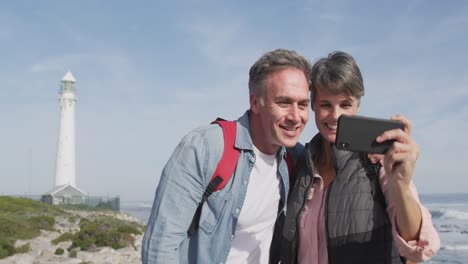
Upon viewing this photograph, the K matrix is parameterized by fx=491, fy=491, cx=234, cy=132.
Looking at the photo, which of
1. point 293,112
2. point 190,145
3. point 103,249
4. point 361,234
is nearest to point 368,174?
point 361,234

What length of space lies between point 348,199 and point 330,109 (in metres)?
0.60

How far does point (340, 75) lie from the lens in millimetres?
2967

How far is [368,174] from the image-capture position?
284 cm

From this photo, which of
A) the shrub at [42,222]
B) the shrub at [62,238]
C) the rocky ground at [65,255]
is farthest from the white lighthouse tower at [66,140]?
the rocky ground at [65,255]

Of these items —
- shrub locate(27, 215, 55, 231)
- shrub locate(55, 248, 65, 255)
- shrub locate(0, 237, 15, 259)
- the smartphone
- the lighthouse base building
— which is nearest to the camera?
the smartphone

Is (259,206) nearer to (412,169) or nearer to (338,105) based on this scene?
(338,105)

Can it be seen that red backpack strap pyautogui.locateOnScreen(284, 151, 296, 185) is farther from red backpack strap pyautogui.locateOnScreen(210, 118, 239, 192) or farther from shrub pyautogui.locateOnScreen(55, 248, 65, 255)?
shrub pyautogui.locateOnScreen(55, 248, 65, 255)

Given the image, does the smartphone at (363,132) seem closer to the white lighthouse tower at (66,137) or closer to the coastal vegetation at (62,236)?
the coastal vegetation at (62,236)

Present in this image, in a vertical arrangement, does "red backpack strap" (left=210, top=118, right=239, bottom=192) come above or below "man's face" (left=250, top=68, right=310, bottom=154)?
below

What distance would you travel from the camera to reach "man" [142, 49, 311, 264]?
9.27 ft

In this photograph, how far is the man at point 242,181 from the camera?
111 inches

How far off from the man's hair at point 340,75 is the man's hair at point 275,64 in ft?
0.39

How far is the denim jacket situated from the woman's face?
0.49 m

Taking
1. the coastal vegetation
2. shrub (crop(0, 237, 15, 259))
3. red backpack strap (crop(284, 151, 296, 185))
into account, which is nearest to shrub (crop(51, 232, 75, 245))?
the coastal vegetation
